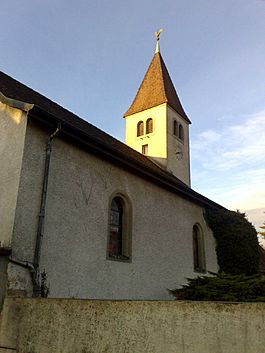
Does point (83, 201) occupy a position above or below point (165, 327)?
above

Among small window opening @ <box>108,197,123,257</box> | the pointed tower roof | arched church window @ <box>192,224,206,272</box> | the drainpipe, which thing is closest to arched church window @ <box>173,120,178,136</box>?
the pointed tower roof

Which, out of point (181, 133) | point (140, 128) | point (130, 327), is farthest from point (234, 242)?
point (130, 327)

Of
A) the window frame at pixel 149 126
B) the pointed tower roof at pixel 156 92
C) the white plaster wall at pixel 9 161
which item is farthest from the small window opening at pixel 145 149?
the white plaster wall at pixel 9 161

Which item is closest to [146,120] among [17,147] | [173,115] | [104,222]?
[173,115]

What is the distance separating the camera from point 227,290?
8141 millimetres

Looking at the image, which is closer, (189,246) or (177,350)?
(177,350)

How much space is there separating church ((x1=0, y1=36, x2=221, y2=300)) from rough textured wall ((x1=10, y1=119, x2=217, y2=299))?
1.0 inches

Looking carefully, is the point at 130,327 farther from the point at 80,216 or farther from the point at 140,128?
the point at 140,128

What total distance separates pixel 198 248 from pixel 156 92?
10840 mm

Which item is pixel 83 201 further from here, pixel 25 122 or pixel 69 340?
pixel 69 340

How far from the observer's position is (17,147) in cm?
762

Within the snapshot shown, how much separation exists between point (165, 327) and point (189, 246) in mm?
8862

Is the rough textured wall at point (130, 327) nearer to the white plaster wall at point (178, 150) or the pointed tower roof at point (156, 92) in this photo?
the white plaster wall at point (178, 150)

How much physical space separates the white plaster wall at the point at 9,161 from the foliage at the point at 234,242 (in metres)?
9.86
